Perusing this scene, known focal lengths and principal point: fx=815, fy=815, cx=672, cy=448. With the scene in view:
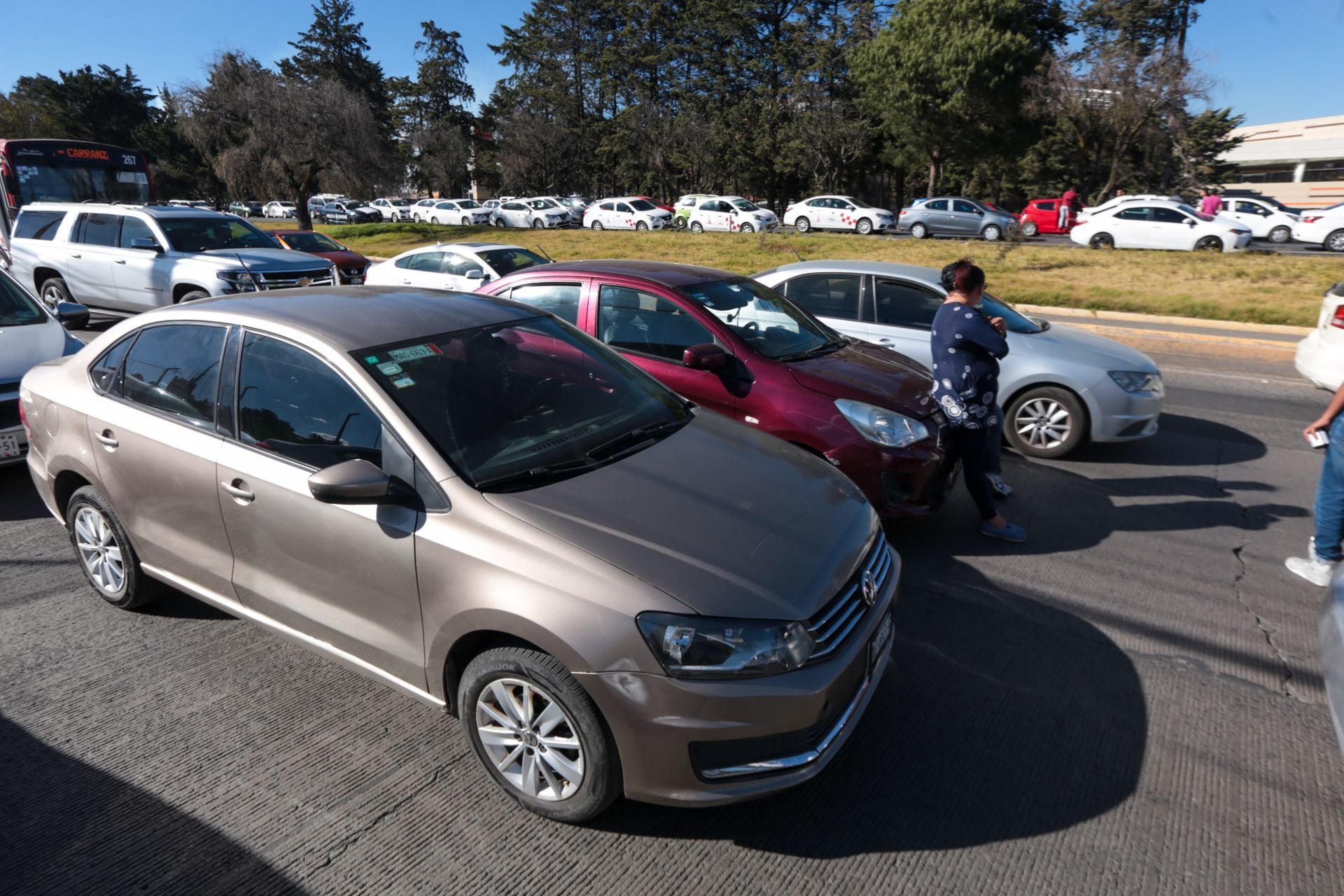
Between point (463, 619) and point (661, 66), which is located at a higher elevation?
point (661, 66)

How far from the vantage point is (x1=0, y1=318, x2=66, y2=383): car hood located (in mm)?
6043

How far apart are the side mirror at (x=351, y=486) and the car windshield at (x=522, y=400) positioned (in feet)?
0.80

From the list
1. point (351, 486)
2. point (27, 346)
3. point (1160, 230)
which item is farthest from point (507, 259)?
point (1160, 230)

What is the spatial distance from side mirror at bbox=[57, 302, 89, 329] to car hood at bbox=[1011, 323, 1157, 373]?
26.3 feet

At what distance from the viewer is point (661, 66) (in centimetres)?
5722

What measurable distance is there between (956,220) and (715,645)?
29.1 m

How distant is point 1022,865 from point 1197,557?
319cm

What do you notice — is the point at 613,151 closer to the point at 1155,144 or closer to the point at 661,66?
the point at 661,66

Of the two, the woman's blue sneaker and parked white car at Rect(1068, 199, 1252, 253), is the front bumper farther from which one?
parked white car at Rect(1068, 199, 1252, 253)

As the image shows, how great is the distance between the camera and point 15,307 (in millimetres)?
6645

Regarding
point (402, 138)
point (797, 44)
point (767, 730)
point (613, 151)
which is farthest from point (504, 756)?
point (402, 138)

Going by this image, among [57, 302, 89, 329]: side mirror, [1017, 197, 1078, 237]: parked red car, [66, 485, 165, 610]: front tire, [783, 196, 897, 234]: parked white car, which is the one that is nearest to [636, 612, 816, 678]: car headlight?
[66, 485, 165, 610]: front tire

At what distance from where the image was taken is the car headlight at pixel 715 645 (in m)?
2.47

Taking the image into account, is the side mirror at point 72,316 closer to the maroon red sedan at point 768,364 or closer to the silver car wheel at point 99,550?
the silver car wheel at point 99,550
